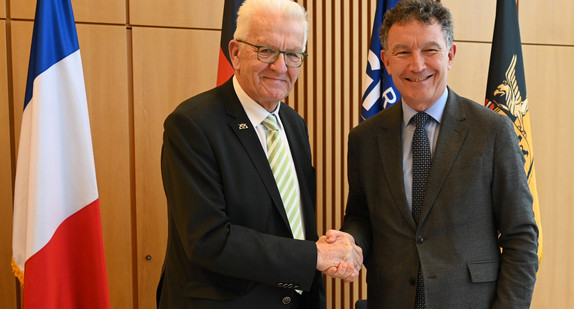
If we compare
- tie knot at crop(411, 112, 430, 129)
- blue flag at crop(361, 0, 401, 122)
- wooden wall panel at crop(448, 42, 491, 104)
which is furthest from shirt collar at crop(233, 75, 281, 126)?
wooden wall panel at crop(448, 42, 491, 104)

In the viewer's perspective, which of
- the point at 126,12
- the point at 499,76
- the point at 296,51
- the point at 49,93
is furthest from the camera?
the point at 126,12

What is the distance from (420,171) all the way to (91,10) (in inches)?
92.3

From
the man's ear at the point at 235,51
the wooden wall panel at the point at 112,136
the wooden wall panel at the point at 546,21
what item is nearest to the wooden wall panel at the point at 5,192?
the wooden wall panel at the point at 112,136

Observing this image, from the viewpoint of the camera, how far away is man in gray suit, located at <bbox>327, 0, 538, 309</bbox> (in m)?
1.86

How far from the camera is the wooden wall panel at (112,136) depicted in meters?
3.26

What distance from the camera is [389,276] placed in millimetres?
1992

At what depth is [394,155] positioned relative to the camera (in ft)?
6.67

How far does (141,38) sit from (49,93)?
3.22ft

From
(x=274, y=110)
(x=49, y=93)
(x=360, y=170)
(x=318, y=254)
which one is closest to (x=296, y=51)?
(x=274, y=110)

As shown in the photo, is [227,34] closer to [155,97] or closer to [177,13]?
[177,13]

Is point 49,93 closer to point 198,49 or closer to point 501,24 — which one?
point 198,49

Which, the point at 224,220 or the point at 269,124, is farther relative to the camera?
the point at 269,124

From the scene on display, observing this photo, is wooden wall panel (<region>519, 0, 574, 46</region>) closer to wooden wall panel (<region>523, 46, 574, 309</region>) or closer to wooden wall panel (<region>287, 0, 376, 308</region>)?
wooden wall panel (<region>523, 46, 574, 309</region>)

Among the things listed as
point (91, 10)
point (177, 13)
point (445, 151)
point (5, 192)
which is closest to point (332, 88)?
point (177, 13)
